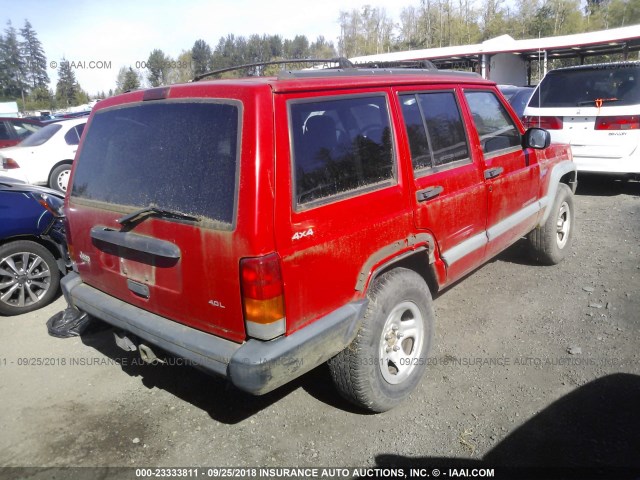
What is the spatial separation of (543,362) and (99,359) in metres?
3.29

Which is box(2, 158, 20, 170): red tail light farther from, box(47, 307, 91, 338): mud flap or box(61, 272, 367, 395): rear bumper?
box(61, 272, 367, 395): rear bumper

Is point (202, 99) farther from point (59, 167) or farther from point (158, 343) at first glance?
point (59, 167)

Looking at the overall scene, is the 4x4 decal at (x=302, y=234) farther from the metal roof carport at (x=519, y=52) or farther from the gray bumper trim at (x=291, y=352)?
the metal roof carport at (x=519, y=52)

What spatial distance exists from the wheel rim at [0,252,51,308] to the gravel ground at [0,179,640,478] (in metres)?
0.28

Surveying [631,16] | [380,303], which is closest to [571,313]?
[380,303]

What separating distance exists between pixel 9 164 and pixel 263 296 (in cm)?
975

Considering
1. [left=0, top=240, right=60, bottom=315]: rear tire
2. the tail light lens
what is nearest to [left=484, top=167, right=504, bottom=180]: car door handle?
the tail light lens

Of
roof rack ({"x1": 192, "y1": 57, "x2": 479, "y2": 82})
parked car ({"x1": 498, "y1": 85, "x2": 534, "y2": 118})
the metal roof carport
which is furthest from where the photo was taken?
the metal roof carport

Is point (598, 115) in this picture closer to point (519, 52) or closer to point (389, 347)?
Answer: point (389, 347)

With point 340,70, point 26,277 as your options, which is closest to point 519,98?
point 340,70

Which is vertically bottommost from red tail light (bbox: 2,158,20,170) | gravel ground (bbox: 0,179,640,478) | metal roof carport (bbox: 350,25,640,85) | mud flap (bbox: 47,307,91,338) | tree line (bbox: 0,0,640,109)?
gravel ground (bbox: 0,179,640,478)

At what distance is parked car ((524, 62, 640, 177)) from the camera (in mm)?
6898

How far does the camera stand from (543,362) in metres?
3.45

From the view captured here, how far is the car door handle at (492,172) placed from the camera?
3.67m
